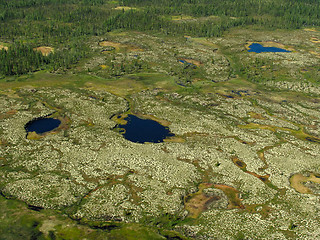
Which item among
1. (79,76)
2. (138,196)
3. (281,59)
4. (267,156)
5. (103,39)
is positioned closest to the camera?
(138,196)

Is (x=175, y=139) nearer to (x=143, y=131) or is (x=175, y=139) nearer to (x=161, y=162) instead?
(x=143, y=131)

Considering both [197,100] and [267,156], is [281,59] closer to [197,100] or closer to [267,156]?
[197,100]

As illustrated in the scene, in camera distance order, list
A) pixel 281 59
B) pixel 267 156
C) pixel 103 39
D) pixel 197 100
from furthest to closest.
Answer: pixel 103 39, pixel 281 59, pixel 197 100, pixel 267 156

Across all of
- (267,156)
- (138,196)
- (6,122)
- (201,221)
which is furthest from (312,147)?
(6,122)

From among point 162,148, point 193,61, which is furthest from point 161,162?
point 193,61

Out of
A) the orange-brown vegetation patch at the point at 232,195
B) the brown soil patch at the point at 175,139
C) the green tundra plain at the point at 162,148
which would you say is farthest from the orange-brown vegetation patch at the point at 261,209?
the brown soil patch at the point at 175,139

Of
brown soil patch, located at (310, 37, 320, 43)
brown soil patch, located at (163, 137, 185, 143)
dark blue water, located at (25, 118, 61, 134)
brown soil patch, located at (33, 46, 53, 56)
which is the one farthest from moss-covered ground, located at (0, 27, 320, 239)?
brown soil patch, located at (310, 37, 320, 43)
